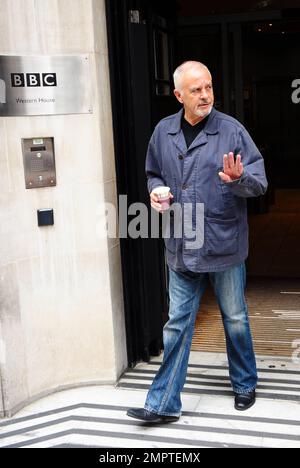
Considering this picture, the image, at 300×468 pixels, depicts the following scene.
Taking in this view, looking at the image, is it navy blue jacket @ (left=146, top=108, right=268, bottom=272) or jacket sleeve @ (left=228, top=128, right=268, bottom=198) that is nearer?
jacket sleeve @ (left=228, top=128, right=268, bottom=198)

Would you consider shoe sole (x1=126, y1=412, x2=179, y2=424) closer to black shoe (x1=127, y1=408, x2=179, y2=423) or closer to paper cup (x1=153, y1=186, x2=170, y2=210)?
black shoe (x1=127, y1=408, x2=179, y2=423)

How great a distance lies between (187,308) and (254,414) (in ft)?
2.17

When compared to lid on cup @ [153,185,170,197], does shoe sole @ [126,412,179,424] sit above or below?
below

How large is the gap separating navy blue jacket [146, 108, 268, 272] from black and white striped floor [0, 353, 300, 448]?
2.60 ft

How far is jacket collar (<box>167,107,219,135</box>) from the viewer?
3182mm

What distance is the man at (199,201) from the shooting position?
10.3 feet

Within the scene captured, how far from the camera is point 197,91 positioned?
3119mm

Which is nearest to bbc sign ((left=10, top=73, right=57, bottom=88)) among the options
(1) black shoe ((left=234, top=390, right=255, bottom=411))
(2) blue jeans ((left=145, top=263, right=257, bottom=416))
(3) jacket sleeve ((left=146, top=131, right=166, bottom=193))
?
(3) jacket sleeve ((left=146, top=131, right=166, bottom=193))

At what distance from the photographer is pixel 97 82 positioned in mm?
3568

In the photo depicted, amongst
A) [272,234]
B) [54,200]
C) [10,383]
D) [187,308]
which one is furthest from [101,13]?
[272,234]

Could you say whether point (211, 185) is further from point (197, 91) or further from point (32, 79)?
point (32, 79)

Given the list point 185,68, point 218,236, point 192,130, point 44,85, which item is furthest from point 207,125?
point 44,85

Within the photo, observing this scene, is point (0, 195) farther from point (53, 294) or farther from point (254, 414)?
point (254, 414)

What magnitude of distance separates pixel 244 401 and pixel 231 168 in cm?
130
